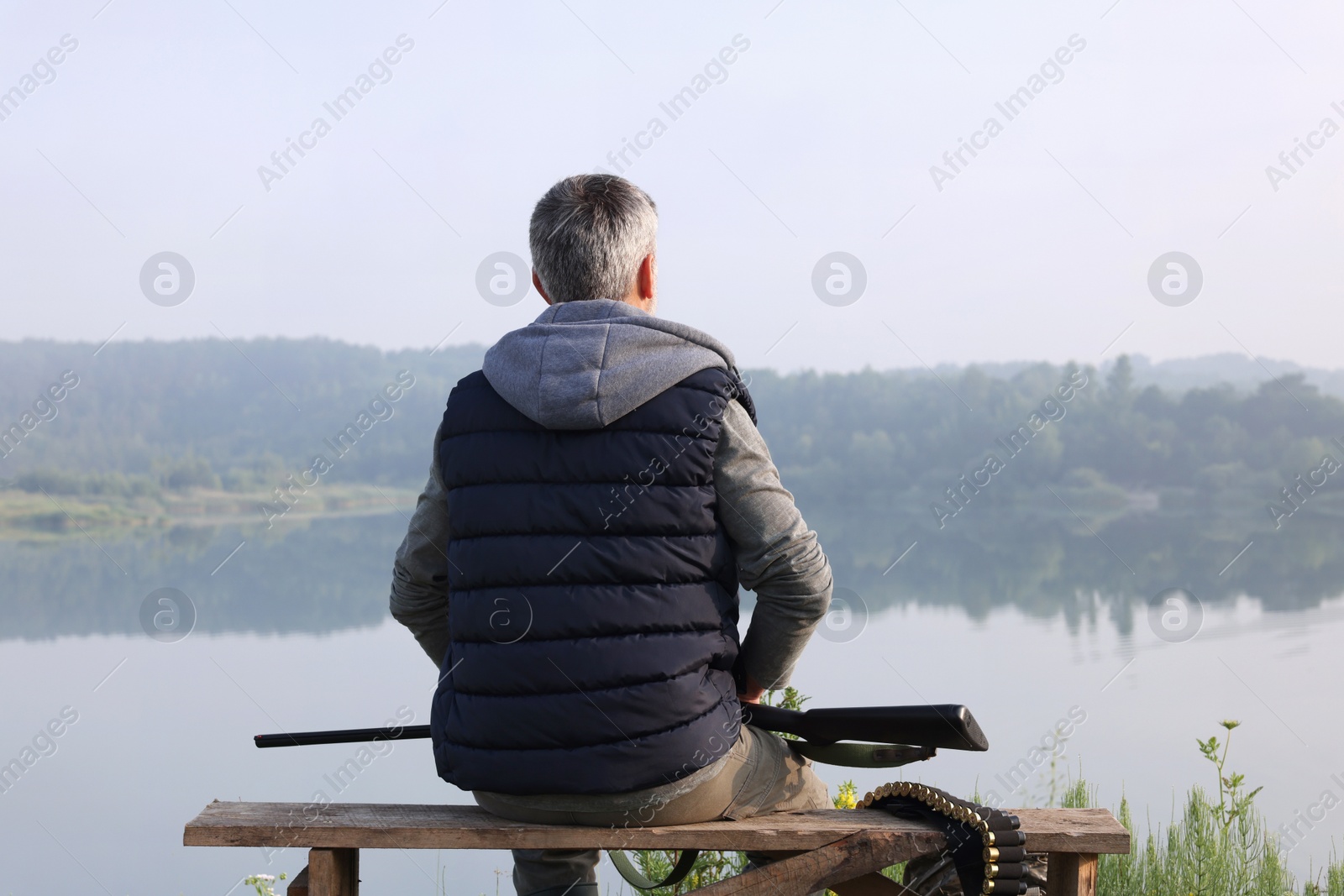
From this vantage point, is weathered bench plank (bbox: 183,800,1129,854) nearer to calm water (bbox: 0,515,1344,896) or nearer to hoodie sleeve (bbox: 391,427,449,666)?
hoodie sleeve (bbox: 391,427,449,666)

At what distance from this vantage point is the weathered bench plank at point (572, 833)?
62.8 inches

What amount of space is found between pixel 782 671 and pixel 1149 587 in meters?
13.6

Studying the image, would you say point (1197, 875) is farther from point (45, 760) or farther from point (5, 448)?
point (45, 760)

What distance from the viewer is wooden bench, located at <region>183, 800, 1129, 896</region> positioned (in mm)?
1596

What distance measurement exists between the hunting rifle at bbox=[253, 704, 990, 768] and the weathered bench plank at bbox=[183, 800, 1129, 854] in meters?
0.10

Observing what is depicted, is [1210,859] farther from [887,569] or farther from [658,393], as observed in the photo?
[887,569]

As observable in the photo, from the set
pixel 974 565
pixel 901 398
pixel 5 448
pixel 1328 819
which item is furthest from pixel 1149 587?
pixel 5 448

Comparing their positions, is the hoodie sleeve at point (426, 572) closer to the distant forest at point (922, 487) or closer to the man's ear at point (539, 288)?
the man's ear at point (539, 288)

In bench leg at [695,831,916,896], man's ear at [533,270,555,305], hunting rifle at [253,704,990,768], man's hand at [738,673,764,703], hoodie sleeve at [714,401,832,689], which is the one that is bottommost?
bench leg at [695,831,916,896]

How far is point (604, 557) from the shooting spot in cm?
150

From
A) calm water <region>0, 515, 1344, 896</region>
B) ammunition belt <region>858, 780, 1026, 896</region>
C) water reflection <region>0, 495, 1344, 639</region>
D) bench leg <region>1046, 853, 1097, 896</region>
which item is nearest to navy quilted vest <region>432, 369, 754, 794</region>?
ammunition belt <region>858, 780, 1026, 896</region>

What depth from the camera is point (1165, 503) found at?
2255cm

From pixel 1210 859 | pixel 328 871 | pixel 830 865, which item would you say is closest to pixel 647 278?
pixel 830 865

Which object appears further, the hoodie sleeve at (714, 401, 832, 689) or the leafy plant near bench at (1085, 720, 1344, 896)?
the leafy plant near bench at (1085, 720, 1344, 896)
